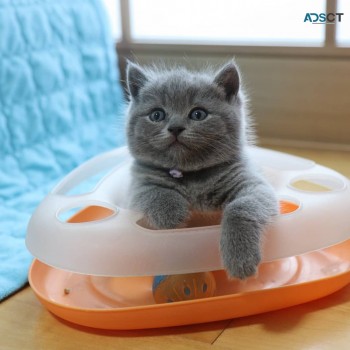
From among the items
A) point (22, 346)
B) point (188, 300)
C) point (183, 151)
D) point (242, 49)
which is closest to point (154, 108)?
point (183, 151)

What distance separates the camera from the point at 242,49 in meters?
2.37

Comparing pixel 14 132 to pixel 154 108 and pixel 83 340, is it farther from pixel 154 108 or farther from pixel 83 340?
pixel 83 340

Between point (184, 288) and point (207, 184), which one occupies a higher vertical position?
point (207, 184)

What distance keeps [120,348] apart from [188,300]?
16cm

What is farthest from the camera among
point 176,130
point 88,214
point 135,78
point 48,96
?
point 48,96

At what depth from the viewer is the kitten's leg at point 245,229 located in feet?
3.52

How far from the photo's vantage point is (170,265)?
3.75 feet

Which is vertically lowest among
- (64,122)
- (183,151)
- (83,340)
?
(83,340)

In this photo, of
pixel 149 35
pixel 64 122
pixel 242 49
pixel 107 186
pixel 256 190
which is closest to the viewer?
pixel 256 190

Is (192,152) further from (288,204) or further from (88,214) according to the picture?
(88,214)

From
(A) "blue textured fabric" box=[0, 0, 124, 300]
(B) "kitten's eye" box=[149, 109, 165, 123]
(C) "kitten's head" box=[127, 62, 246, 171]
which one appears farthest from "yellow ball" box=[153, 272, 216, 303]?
(A) "blue textured fabric" box=[0, 0, 124, 300]

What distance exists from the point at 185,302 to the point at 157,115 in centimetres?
40

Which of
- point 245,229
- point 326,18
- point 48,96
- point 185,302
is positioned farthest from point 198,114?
point 326,18

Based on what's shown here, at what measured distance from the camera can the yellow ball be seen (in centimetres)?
121
